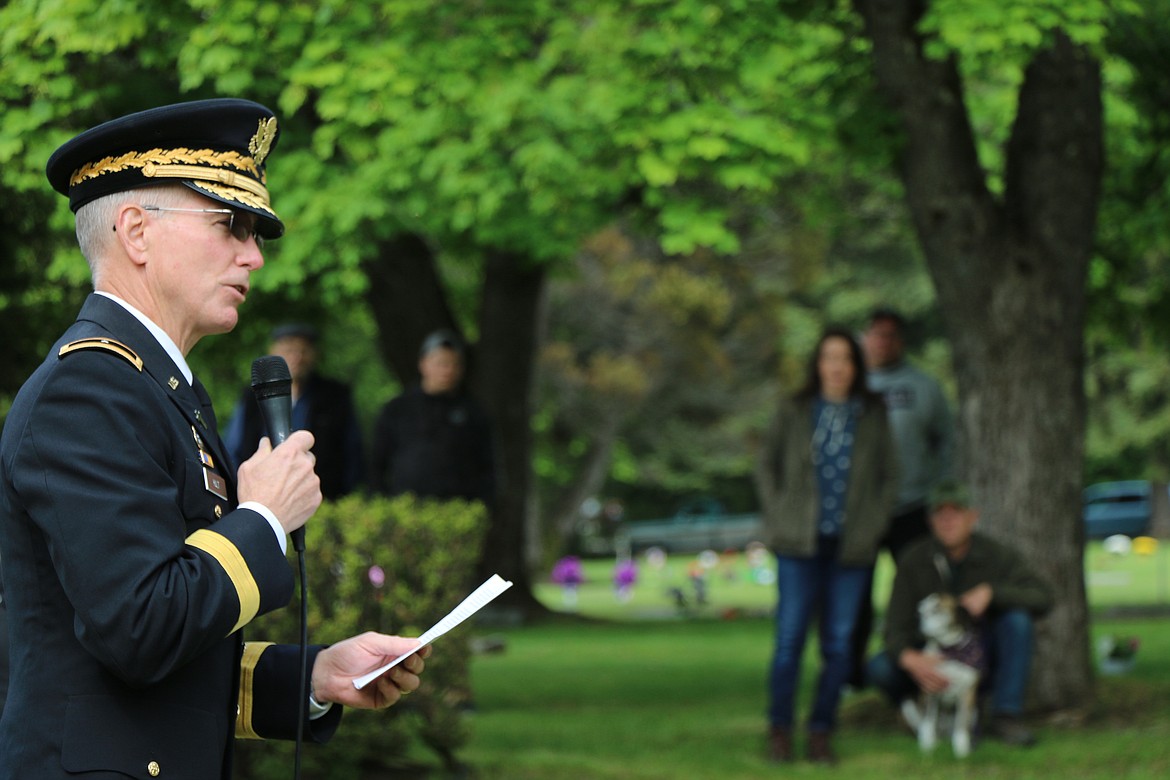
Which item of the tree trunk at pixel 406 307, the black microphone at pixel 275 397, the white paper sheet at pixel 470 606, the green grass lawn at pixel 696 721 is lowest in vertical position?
the green grass lawn at pixel 696 721

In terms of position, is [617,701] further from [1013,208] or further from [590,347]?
[590,347]

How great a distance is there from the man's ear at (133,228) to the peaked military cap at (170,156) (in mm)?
42

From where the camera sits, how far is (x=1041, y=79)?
10062mm

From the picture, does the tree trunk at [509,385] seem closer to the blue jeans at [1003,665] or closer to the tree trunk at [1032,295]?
the tree trunk at [1032,295]

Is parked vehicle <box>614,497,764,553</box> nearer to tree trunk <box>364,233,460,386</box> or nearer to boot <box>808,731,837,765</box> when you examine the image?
tree trunk <box>364,233,460,386</box>

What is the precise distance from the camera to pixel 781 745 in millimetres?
8852

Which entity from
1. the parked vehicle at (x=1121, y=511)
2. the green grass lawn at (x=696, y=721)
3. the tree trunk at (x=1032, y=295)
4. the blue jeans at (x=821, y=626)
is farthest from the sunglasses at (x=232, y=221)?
the parked vehicle at (x=1121, y=511)

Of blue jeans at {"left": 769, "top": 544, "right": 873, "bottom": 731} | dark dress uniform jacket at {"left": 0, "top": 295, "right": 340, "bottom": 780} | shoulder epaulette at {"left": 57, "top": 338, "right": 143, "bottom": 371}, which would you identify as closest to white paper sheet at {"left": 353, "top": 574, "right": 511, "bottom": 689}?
dark dress uniform jacket at {"left": 0, "top": 295, "right": 340, "bottom": 780}

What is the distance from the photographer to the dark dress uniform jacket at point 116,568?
7.97ft

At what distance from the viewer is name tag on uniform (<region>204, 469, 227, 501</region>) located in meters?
2.72

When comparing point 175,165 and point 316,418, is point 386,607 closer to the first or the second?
point 316,418

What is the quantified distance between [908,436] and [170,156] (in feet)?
28.8

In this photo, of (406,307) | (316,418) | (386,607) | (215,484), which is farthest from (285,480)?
(406,307)

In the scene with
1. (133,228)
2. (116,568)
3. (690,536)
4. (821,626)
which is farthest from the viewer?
(690,536)
